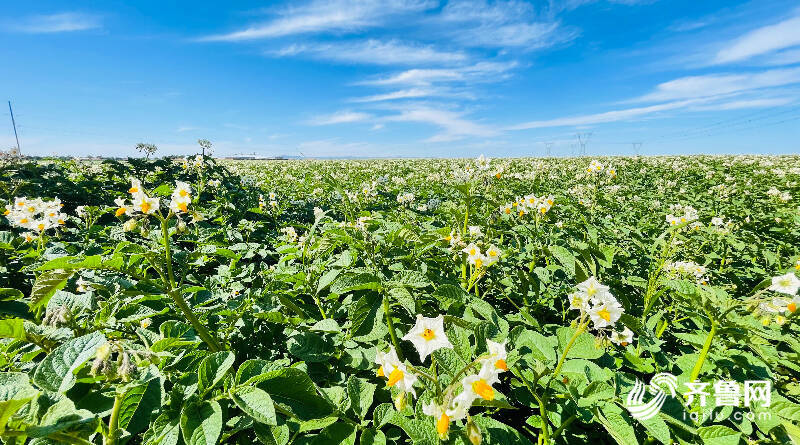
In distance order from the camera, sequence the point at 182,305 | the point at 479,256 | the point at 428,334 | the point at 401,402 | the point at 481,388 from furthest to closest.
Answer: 1. the point at 479,256
2. the point at 182,305
3. the point at 428,334
4. the point at 401,402
5. the point at 481,388

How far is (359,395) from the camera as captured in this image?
1329mm

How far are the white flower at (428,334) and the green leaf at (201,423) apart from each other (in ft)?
1.99

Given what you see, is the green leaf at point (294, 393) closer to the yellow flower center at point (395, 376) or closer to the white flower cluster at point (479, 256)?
the yellow flower center at point (395, 376)

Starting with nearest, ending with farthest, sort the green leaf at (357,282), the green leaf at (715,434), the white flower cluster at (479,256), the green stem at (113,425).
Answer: the green stem at (113,425) < the green leaf at (715,434) < the green leaf at (357,282) < the white flower cluster at (479,256)

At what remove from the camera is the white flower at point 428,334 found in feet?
4.16

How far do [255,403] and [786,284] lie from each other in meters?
2.49

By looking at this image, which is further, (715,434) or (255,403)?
(715,434)

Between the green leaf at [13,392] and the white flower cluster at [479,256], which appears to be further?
the white flower cluster at [479,256]

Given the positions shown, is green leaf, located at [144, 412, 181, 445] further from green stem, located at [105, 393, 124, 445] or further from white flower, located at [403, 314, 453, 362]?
white flower, located at [403, 314, 453, 362]

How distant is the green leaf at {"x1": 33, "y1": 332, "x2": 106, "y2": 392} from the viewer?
966mm

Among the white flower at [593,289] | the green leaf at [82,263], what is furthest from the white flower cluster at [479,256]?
the green leaf at [82,263]

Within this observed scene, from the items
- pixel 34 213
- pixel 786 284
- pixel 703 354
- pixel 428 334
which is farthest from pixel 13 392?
pixel 786 284

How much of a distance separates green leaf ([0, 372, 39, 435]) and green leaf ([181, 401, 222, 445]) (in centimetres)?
34

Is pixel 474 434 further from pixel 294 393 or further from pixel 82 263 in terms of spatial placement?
pixel 82 263
